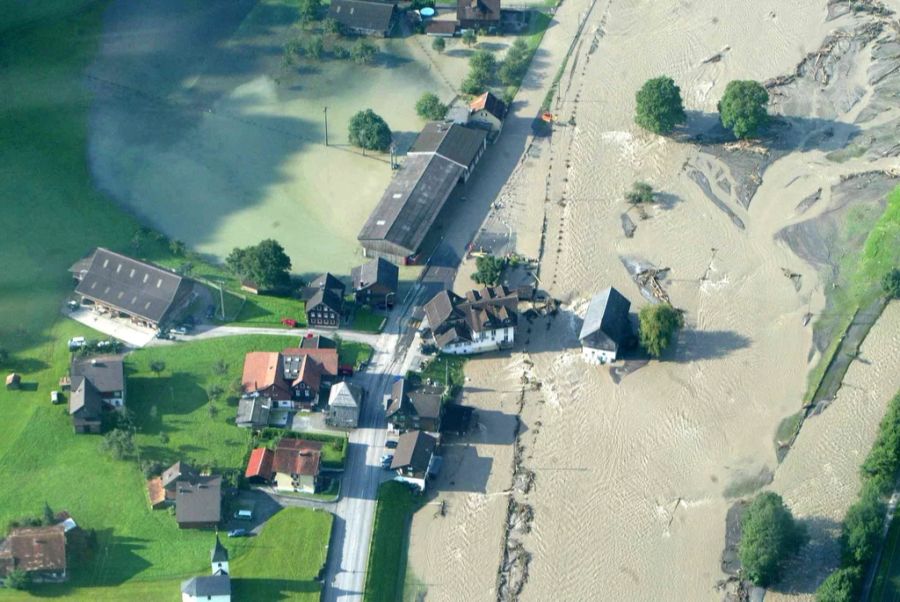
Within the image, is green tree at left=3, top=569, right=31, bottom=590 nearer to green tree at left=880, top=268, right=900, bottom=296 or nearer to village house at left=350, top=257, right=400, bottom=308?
village house at left=350, top=257, right=400, bottom=308

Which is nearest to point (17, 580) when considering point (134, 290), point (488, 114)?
point (134, 290)

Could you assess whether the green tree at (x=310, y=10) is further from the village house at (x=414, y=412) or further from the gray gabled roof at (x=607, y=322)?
the village house at (x=414, y=412)

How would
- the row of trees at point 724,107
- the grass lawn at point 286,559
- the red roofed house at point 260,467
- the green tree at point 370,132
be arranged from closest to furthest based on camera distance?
the grass lawn at point 286,559 < the red roofed house at point 260,467 < the green tree at point 370,132 < the row of trees at point 724,107

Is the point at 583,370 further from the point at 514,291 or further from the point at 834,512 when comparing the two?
the point at 834,512

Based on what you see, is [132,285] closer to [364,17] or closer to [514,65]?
[514,65]

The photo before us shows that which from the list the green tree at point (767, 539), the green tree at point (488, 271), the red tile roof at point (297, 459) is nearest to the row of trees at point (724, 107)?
the green tree at point (488, 271)

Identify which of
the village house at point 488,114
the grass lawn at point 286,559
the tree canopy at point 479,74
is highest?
the tree canopy at point 479,74

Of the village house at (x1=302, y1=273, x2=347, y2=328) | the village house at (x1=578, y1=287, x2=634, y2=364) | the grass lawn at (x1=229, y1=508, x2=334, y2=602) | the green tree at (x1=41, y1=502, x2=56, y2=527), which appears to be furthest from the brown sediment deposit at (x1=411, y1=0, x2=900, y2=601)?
the green tree at (x1=41, y1=502, x2=56, y2=527)
